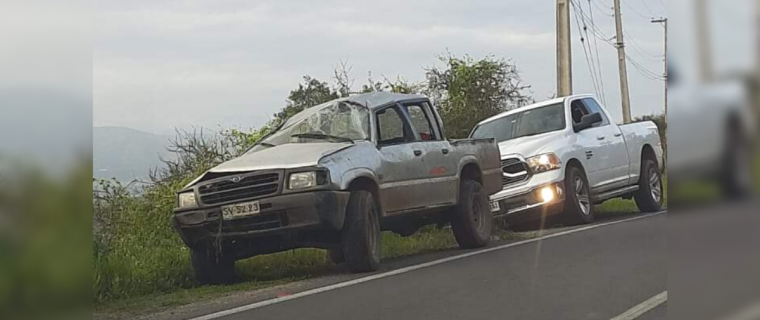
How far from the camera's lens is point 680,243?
1.42 m

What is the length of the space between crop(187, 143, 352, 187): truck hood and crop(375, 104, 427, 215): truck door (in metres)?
0.26

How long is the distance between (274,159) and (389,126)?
1.30 ft

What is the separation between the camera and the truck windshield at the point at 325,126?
2217 mm

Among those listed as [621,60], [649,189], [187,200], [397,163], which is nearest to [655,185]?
[649,189]

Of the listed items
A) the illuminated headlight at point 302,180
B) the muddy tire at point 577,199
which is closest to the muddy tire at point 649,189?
the muddy tire at point 577,199

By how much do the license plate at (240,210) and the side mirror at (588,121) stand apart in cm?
90

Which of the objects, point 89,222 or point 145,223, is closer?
point 89,222

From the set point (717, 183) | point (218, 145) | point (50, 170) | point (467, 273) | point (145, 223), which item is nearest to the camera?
point (50, 170)

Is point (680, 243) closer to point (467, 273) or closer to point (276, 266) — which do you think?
point (467, 273)

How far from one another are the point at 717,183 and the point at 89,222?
858 millimetres

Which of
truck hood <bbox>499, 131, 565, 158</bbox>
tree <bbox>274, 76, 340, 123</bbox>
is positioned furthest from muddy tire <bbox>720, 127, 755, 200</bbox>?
truck hood <bbox>499, 131, 565, 158</bbox>

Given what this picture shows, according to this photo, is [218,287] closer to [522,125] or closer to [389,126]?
[389,126]

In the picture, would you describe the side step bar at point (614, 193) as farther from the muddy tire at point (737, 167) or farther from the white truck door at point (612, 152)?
the muddy tire at point (737, 167)

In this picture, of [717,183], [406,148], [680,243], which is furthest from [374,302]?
[717,183]
